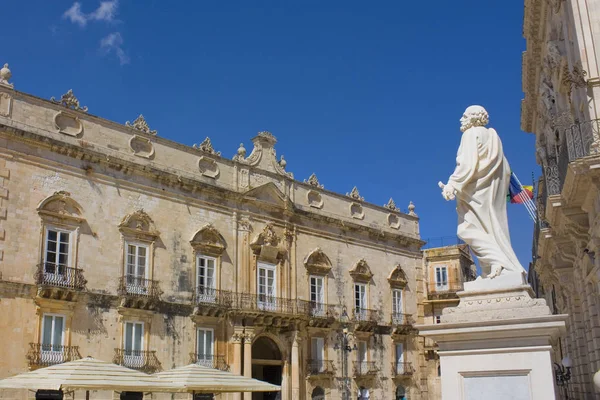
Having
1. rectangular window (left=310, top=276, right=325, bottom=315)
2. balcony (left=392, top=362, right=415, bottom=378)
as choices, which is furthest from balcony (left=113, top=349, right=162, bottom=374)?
balcony (left=392, top=362, right=415, bottom=378)

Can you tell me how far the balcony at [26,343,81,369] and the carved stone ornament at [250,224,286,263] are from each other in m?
8.15

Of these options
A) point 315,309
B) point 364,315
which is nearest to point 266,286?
point 315,309

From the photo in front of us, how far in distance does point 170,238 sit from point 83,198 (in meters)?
3.32

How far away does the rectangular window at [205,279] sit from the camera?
22.8 m

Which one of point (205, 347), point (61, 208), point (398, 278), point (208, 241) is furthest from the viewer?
point (398, 278)

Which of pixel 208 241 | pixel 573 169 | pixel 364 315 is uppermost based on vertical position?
pixel 208 241

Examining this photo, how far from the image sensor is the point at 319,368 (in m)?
26.2

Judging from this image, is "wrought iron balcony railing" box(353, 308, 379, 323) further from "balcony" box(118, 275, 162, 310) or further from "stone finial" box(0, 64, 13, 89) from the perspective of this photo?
"stone finial" box(0, 64, 13, 89)

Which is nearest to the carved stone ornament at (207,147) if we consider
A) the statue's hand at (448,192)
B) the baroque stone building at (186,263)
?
the baroque stone building at (186,263)

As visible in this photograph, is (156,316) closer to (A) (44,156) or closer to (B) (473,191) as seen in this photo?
(A) (44,156)

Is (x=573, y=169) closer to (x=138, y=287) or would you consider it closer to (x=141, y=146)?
(x=138, y=287)

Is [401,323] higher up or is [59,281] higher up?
[59,281]

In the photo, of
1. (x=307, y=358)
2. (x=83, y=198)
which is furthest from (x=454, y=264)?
(x=83, y=198)

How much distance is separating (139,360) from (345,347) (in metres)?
9.97
